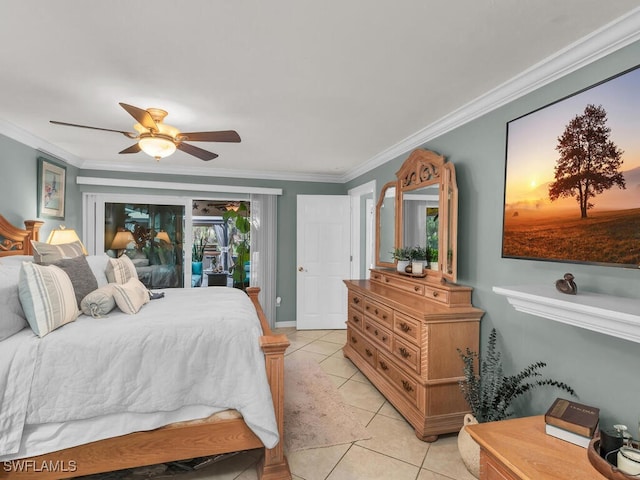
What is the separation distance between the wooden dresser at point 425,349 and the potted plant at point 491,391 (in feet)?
0.54

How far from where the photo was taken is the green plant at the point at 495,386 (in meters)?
2.00

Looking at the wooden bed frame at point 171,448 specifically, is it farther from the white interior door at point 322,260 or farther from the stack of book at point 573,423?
the white interior door at point 322,260

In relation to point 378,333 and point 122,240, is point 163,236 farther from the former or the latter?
point 378,333

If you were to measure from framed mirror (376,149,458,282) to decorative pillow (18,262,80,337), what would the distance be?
254cm

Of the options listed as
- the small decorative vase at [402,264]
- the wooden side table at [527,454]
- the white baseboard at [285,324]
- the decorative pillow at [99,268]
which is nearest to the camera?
the wooden side table at [527,454]

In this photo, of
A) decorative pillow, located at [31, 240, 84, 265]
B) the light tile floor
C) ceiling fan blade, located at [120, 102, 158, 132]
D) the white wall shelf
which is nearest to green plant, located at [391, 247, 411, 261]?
the light tile floor


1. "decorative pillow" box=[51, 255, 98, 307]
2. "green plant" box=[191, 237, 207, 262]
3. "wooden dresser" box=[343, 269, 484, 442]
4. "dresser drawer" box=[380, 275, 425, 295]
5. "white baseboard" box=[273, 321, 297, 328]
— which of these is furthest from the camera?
"green plant" box=[191, 237, 207, 262]

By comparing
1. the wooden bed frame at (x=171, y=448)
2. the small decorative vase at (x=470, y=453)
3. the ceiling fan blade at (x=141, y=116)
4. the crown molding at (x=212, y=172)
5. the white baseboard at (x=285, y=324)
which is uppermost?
the crown molding at (x=212, y=172)

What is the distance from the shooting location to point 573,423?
138 cm

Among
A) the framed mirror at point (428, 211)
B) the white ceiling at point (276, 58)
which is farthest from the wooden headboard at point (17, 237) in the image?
the framed mirror at point (428, 211)

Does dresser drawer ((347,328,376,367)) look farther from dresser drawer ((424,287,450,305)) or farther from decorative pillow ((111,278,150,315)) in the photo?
decorative pillow ((111,278,150,315))

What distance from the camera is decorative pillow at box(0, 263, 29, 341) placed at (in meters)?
1.76

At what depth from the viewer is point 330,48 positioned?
5.86 ft

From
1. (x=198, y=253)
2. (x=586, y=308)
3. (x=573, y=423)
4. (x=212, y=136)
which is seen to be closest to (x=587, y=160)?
(x=586, y=308)
